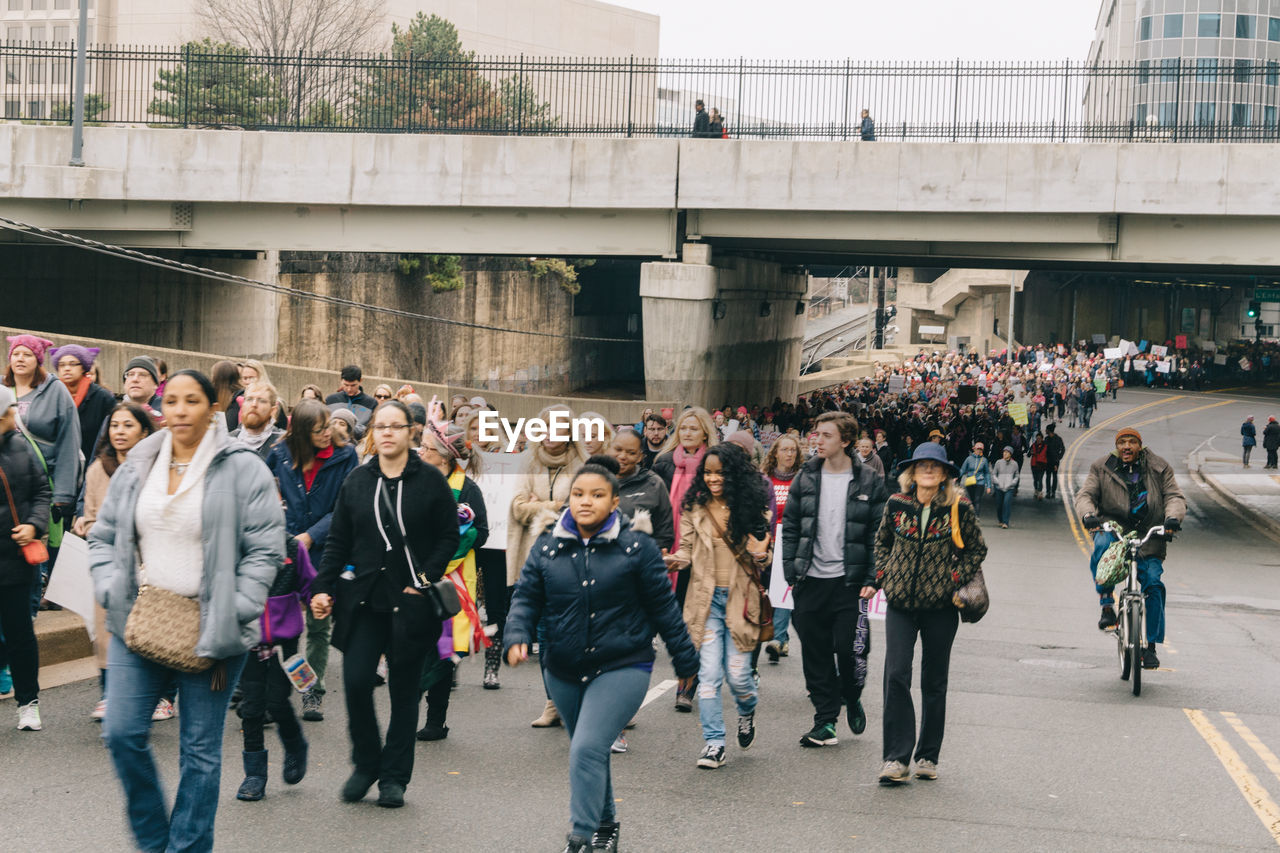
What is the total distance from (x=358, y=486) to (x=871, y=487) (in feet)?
9.77

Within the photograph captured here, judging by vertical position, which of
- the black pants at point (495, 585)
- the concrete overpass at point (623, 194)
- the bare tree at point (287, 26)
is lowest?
the black pants at point (495, 585)

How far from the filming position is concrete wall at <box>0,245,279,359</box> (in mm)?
27891

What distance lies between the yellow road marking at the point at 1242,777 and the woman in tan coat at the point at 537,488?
12.5 feet

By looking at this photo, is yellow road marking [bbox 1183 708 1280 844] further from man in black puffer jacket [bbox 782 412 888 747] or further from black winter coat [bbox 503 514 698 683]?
black winter coat [bbox 503 514 698 683]

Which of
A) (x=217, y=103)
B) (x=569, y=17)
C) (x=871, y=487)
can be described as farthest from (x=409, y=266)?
(x=569, y=17)

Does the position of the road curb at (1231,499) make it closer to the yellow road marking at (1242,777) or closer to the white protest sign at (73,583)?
the yellow road marking at (1242,777)

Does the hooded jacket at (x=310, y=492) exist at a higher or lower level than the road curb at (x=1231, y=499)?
higher

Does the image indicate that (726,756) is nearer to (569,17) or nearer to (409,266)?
(409,266)

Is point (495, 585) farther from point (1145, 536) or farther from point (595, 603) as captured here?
point (1145, 536)

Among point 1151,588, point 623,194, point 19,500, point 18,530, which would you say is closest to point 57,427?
point 19,500

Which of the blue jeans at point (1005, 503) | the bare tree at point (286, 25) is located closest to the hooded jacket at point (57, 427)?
the blue jeans at point (1005, 503)

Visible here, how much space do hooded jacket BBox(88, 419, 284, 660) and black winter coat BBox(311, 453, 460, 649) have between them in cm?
103

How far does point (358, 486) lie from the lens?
21.2 ft

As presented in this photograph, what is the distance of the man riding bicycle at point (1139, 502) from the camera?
405 inches
